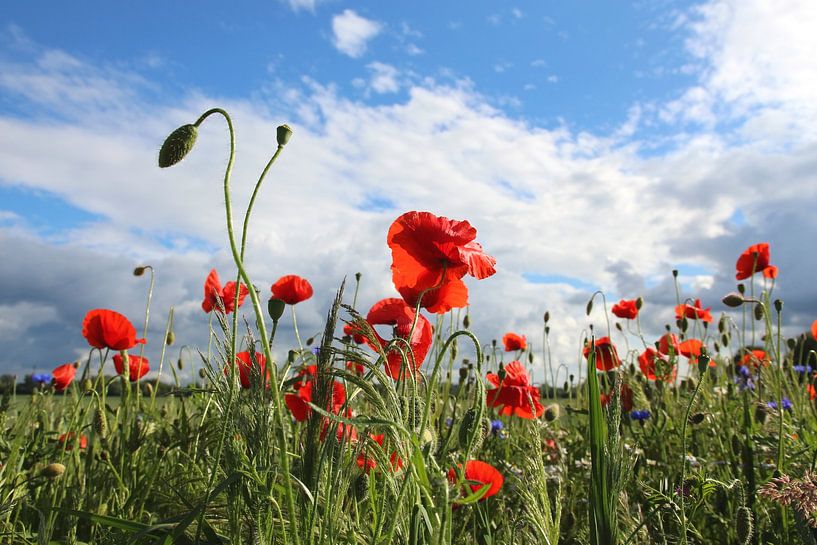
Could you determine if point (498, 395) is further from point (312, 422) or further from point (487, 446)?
point (312, 422)

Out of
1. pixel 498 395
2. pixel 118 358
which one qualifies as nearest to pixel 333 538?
pixel 498 395

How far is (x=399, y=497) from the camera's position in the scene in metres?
1.06

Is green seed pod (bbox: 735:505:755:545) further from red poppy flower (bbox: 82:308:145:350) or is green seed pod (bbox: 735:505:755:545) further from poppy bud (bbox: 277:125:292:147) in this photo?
red poppy flower (bbox: 82:308:145:350)

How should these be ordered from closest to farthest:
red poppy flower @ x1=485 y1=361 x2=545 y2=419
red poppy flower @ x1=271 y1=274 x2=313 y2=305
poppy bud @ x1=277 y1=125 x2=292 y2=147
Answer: poppy bud @ x1=277 y1=125 x2=292 y2=147
red poppy flower @ x1=485 y1=361 x2=545 y2=419
red poppy flower @ x1=271 y1=274 x2=313 y2=305

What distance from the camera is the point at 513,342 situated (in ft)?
14.1

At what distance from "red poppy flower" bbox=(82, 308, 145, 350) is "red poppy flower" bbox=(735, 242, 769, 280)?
369 cm

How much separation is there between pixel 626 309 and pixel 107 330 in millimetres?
3295

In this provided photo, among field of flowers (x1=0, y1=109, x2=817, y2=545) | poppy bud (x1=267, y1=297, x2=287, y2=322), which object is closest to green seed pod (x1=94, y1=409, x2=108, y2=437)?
field of flowers (x1=0, y1=109, x2=817, y2=545)

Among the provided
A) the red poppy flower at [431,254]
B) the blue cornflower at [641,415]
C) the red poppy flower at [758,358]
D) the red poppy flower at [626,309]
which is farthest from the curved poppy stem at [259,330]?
the red poppy flower at [626,309]

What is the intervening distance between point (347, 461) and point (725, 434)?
8.68ft

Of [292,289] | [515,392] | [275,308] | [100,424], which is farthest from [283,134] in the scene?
[292,289]

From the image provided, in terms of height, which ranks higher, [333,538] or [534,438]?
[534,438]

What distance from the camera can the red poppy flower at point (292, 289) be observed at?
3.18 meters

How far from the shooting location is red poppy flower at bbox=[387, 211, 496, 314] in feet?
5.17
